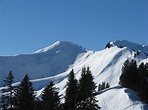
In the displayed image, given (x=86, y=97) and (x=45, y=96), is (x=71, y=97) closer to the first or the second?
(x=86, y=97)

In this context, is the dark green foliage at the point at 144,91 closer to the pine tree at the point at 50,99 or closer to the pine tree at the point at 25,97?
the pine tree at the point at 50,99

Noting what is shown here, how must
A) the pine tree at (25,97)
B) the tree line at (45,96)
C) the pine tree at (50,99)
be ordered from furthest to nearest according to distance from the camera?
the pine tree at (50,99), the pine tree at (25,97), the tree line at (45,96)

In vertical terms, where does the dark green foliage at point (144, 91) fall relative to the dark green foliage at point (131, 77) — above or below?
below

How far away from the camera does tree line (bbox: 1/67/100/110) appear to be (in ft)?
129

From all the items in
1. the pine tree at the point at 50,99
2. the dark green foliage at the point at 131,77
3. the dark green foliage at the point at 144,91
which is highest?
the dark green foliage at the point at 131,77

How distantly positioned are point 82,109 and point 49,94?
27.0ft

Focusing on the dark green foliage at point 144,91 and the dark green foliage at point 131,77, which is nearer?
the dark green foliage at point 144,91

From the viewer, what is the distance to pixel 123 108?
224 ft

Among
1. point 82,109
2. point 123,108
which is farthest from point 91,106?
point 123,108

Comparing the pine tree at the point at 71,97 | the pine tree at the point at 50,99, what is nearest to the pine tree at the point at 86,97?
the pine tree at the point at 71,97

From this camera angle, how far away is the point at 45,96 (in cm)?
4294

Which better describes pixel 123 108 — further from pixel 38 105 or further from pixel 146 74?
pixel 38 105

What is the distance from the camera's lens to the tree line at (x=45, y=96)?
129 feet

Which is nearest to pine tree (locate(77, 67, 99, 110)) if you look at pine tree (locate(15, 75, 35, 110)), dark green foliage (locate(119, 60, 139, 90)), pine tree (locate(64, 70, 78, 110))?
pine tree (locate(64, 70, 78, 110))
